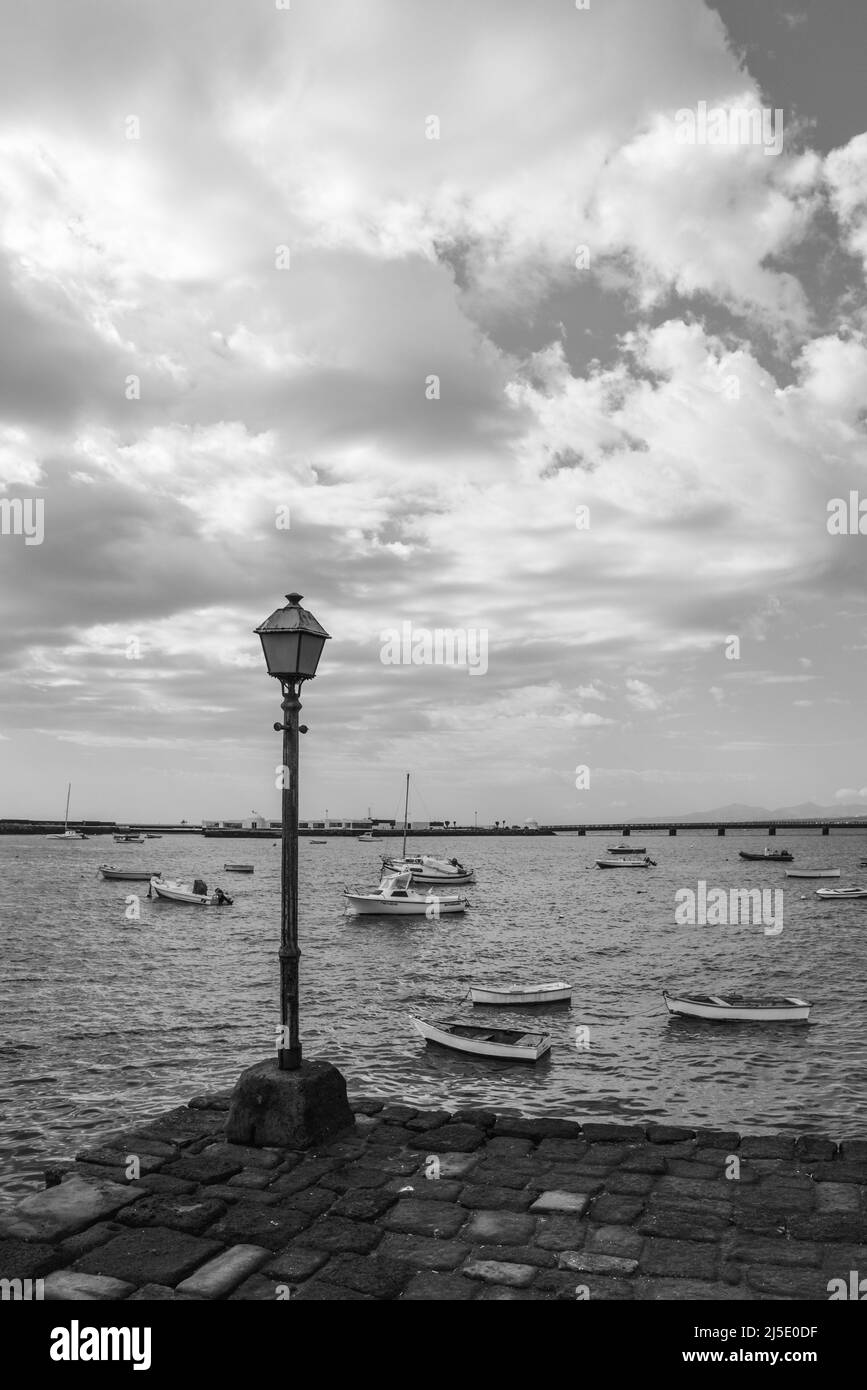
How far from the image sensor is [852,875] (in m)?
101

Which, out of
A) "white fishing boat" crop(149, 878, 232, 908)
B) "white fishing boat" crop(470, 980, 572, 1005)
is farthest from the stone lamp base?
"white fishing boat" crop(149, 878, 232, 908)

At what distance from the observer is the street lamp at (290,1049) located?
8.64 m

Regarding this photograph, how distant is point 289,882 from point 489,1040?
36.2 ft

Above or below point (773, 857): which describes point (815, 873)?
above

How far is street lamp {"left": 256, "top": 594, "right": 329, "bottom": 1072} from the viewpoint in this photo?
9203 mm

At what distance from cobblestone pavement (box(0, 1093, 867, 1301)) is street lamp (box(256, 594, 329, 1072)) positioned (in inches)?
60.3

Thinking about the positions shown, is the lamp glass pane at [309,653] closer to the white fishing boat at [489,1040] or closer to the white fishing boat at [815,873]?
the white fishing boat at [489,1040]

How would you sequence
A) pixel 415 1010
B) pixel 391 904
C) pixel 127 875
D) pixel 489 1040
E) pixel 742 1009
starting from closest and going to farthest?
pixel 489 1040, pixel 742 1009, pixel 415 1010, pixel 391 904, pixel 127 875

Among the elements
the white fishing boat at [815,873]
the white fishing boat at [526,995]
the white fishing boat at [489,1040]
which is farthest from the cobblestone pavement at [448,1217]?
the white fishing boat at [815,873]

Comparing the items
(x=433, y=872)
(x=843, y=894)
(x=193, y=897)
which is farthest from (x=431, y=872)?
(x=843, y=894)

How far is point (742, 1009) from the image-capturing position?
2391 centimetres

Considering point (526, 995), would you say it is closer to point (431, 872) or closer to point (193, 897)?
point (193, 897)

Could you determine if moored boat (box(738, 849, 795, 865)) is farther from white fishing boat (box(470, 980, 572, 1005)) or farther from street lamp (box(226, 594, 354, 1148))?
street lamp (box(226, 594, 354, 1148))
